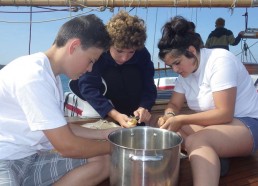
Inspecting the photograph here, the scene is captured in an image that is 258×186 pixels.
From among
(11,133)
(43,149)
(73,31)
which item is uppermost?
(73,31)

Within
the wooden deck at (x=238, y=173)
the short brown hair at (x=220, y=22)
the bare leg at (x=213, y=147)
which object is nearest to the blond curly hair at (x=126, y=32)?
the bare leg at (x=213, y=147)

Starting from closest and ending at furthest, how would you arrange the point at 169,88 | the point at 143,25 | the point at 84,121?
the point at 143,25 < the point at 84,121 < the point at 169,88

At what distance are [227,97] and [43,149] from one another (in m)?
1.11

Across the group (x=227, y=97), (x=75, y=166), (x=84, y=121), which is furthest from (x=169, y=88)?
(x=75, y=166)

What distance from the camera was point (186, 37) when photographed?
89.6 inches

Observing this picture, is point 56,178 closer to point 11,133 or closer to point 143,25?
point 11,133

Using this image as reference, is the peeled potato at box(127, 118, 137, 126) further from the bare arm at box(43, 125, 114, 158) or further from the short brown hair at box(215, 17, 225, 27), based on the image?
the short brown hair at box(215, 17, 225, 27)

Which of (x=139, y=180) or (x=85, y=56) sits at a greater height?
(x=85, y=56)

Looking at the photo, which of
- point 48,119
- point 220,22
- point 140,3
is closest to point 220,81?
point 48,119

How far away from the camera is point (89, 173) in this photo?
1.87 m

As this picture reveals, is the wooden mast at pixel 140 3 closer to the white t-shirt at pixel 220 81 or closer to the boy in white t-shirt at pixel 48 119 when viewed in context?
the white t-shirt at pixel 220 81

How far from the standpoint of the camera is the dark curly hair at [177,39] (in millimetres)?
2266

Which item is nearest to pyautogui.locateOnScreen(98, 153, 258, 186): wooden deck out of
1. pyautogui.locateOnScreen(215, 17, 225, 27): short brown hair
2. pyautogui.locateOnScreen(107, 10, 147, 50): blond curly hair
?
pyautogui.locateOnScreen(107, 10, 147, 50): blond curly hair

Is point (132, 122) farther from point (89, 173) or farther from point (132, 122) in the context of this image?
point (89, 173)
